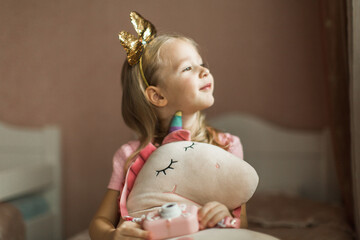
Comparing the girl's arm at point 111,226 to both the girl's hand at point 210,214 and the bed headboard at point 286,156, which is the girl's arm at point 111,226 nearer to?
the girl's hand at point 210,214

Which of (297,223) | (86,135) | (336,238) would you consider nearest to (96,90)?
(86,135)

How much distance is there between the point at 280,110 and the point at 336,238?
2.47 ft

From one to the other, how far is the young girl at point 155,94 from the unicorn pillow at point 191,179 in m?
0.13

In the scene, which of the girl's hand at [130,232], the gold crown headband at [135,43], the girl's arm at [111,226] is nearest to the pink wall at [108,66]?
the gold crown headband at [135,43]

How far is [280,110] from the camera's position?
182cm

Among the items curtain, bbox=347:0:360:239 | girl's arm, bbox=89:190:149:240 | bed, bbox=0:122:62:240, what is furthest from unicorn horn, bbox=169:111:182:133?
bed, bbox=0:122:62:240

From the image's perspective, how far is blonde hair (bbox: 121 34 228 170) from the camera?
1.01 m

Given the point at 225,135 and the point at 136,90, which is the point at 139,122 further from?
the point at 225,135

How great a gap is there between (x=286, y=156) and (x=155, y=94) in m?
0.98

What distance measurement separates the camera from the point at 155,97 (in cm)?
101

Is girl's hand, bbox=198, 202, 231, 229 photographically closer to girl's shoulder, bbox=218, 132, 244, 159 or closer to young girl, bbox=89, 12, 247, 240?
young girl, bbox=89, 12, 247, 240

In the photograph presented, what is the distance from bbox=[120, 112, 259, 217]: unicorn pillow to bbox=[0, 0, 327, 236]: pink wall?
3.25 feet

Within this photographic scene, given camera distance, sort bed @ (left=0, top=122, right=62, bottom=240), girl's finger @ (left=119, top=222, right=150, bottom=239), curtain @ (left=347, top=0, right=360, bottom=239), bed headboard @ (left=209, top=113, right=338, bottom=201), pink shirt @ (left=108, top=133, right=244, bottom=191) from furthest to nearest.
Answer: bed headboard @ (left=209, top=113, right=338, bottom=201)
bed @ (left=0, top=122, right=62, bottom=240)
pink shirt @ (left=108, top=133, right=244, bottom=191)
curtain @ (left=347, top=0, right=360, bottom=239)
girl's finger @ (left=119, top=222, right=150, bottom=239)

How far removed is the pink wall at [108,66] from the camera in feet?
5.86
